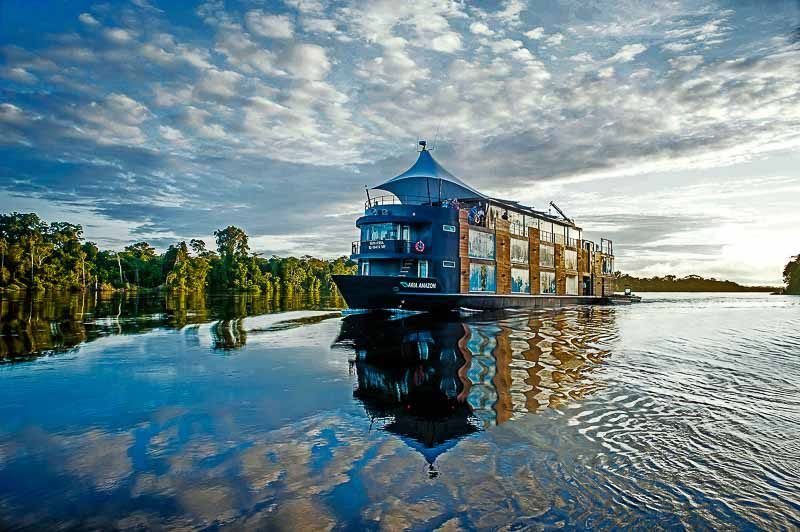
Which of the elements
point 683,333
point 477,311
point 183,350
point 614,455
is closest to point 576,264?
point 477,311

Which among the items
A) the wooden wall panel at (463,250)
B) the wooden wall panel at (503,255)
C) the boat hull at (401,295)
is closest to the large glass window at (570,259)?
the wooden wall panel at (503,255)

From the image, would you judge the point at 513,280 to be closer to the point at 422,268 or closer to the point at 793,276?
the point at 422,268

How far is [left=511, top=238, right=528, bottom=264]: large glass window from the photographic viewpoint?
41.2m

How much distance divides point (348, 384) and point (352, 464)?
4.93m

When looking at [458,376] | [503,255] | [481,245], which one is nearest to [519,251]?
[503,255]

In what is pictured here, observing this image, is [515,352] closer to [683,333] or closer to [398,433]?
[398,433]

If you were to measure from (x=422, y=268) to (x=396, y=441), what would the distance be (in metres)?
25.2

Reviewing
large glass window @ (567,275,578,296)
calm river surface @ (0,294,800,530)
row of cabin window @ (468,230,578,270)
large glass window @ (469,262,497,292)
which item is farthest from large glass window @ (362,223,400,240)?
large glass window @ (567,275,578,296)

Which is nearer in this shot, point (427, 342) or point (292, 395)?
point (292, 395)

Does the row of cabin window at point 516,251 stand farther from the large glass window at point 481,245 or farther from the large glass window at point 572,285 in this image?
the large glass window at point 572,285

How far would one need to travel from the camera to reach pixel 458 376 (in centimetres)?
1184

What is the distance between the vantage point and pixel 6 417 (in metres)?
8.35

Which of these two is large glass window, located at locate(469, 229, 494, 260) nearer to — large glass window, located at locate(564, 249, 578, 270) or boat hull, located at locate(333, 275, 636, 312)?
boat hull, located at locate(333, 275, 636, 312)

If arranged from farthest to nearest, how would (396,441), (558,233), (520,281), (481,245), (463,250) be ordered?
(558,233)
(520,281)
(481,245)
(463,250)
(396,441)
